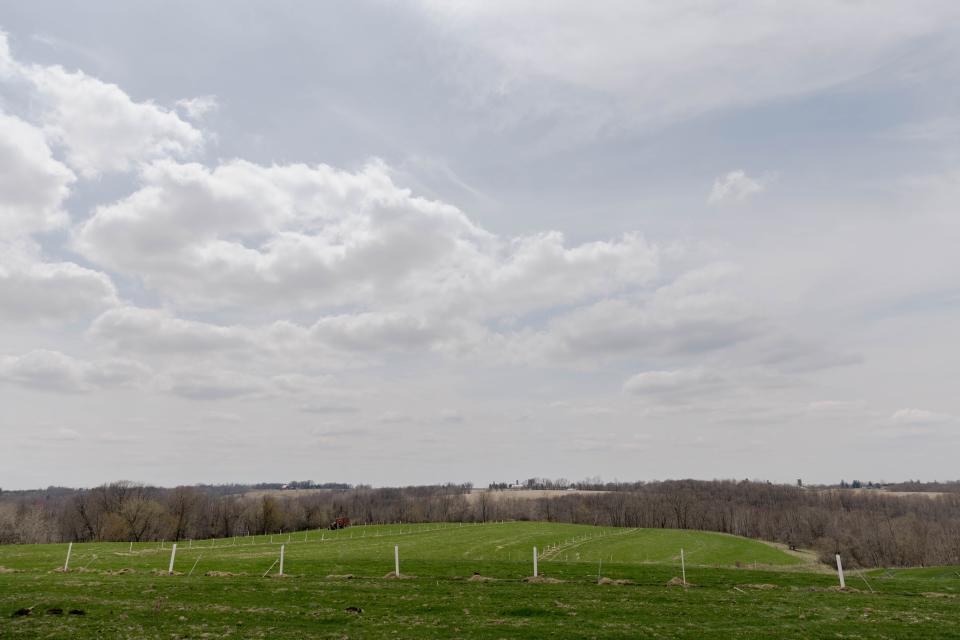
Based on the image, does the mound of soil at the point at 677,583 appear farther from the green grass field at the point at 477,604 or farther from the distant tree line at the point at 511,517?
the distant tree line at the point at 511,517

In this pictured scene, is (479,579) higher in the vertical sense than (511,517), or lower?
higher

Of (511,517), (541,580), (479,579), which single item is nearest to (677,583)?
(541,580)

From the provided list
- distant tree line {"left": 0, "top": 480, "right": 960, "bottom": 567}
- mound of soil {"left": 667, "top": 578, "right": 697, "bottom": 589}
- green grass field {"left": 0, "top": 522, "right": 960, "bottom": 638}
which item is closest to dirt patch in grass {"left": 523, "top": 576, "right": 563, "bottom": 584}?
green grass field {"left": 0, "top": 522, "right": 960, "bottom": 638}

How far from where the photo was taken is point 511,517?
586 feet

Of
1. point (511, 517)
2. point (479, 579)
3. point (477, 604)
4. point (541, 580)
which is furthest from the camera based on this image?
point (511, 517)

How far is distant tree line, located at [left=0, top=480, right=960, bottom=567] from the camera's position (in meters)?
115

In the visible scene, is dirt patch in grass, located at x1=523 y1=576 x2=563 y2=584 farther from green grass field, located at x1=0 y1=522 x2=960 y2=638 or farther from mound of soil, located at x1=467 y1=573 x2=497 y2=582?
mound of soil, located at x1=467 y1=573 x2=497 y2=582

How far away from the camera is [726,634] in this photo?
17625 millimetres

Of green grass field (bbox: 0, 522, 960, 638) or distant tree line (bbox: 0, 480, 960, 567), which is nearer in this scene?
green grass field (bbox: 0, 522, 960, 638)

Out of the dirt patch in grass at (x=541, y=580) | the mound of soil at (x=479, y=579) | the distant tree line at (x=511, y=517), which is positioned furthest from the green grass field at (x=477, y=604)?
the distant tree line at (x=511, y=517)

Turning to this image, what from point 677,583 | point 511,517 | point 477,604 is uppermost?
point 477,604

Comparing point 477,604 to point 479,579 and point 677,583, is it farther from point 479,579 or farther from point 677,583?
point 677,583

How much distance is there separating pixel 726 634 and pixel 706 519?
169 m

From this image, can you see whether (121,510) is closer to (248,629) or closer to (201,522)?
(201,522)
